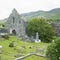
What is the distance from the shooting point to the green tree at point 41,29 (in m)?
75.0

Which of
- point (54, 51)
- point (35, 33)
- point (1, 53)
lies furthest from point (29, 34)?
point (54, 51)

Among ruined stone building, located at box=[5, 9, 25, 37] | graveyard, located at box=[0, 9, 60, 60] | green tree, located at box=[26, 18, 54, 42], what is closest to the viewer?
graveyard, located at box=[0, 9, 60, 60]

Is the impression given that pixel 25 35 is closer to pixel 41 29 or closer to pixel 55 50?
pixel 41 29

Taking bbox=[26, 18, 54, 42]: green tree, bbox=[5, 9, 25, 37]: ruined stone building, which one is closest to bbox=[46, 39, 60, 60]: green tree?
bbox=[26, 18, 54, 42]: green tree

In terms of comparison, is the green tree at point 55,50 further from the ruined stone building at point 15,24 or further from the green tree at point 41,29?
the ruined stone building at point 15,24

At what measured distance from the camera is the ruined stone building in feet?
264

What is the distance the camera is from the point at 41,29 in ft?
249

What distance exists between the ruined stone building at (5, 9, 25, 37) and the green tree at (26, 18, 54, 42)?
10.2 ft

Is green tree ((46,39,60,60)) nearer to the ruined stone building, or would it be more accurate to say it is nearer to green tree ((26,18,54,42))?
green tree ((26,18,54,42))

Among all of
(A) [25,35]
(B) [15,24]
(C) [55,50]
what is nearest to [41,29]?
(A) [25,35]

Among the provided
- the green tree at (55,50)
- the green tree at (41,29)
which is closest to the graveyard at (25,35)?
the green tree at (41,29)

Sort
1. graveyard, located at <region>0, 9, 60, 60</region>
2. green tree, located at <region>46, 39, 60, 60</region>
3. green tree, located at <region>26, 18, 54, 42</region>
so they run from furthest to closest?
green tree, located at <region>26, 18, 54, 42</region> < graveyard, located at <region>0, 9, 60, 60</region> < green tree, located at <region>46, 39, 60, 60</region>

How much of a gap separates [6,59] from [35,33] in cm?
2990

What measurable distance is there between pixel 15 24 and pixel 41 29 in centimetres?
899
